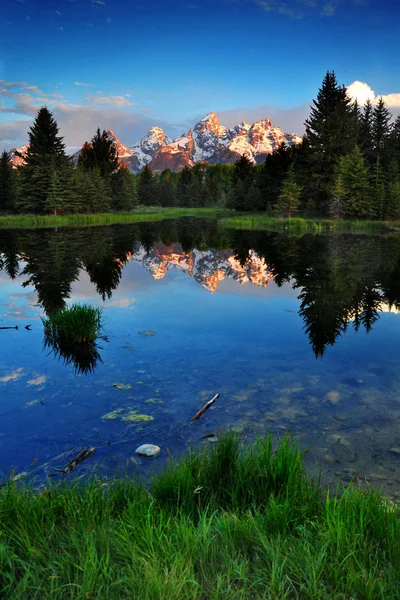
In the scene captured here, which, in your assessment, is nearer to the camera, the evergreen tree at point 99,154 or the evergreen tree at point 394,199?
the evergreen tree at point 394,199

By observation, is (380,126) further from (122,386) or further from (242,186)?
(122,386)

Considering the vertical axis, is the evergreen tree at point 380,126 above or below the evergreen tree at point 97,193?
above

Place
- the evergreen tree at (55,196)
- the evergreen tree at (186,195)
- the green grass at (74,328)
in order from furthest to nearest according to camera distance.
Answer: the evergreen tree at (186,195) → the evergreen tree at (55,196) → the green grass at (74,328)

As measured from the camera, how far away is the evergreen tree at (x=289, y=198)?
55.3 m

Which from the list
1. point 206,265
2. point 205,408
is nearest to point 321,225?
point 206,265

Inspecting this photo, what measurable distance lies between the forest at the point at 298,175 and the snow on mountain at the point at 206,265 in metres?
27.2

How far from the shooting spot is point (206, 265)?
83.2 feet

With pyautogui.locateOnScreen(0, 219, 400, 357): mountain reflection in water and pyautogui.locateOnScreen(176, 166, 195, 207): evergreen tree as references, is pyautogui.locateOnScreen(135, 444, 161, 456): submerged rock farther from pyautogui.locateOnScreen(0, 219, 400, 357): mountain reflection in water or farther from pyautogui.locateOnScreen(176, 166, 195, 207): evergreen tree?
pyautogui.locateOnScreen(176, 166, 195, 207): evergreen tree

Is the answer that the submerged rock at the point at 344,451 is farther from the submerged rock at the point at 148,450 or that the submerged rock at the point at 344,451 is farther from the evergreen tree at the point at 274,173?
the evergreen tree at the point at 274,173

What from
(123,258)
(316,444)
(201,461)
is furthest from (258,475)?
(123,258)

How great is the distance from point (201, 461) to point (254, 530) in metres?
1.28

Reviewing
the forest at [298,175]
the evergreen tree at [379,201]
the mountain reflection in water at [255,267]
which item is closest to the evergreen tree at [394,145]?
the forest at [298,175]

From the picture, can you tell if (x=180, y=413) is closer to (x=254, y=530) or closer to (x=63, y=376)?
(x=63, y=376)

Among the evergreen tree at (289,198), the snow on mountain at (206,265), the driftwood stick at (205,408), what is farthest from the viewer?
the evergreen tree at (289,198)
